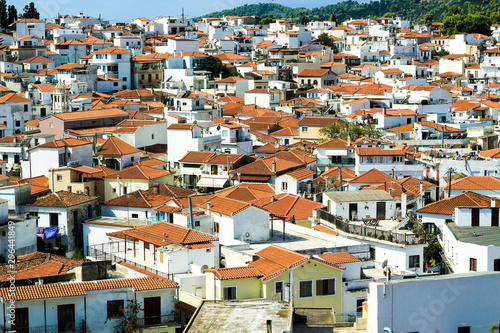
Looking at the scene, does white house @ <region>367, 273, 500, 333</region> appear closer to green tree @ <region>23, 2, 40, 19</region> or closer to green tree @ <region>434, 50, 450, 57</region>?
green tree @ <region>434, 50, 450, 57</region>

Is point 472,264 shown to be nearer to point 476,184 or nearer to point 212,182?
point 476,184

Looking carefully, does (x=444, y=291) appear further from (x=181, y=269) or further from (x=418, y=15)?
(x=418, y=15)

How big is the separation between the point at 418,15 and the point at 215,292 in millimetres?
103856

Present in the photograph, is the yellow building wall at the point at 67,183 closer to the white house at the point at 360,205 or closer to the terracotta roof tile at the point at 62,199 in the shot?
the terracotta roof tile at the point at 62,199

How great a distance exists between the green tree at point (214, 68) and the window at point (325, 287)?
42736 mm

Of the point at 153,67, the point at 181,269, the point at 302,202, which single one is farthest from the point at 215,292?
the point at 153,67

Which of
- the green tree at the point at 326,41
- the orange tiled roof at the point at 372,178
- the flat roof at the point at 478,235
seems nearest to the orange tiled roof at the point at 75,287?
the flat roof at the point at 478,235

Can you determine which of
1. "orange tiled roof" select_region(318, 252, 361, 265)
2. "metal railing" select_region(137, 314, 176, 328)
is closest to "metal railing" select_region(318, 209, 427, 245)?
"orange tiled roof" select_region(318, 252, 361, 265)

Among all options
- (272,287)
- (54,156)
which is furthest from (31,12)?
(272,287)

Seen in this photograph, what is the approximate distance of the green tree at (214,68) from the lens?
5981cm

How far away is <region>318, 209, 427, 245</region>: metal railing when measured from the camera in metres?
20.6

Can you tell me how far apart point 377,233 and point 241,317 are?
8.29 m

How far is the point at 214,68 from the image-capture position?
197ft

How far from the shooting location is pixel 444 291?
39.6 feet
